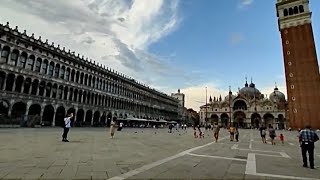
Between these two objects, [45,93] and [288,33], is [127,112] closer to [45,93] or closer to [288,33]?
[45,93]

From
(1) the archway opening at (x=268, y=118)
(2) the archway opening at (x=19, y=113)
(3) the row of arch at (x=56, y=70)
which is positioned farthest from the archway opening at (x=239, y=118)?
(2) the archway opening at (x=19, y=113)

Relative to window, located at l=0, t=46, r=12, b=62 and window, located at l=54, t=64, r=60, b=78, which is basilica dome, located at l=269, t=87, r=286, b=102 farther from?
window, located at l=0, t=46, r=12, b=62

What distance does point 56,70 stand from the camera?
135ft

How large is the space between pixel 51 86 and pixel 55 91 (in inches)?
50.5

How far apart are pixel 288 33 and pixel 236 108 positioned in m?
45.4

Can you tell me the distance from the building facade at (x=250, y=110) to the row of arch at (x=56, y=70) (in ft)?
146

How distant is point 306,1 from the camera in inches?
2405

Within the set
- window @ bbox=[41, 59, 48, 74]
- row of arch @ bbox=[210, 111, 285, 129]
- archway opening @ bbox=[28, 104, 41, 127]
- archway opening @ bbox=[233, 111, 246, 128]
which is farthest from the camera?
archway opening @ bbox=[233, 111, 246, 128]

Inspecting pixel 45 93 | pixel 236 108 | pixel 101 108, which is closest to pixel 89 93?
pixel 101 108

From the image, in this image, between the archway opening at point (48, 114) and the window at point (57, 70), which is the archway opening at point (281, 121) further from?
the archway opening at point (48, 114)

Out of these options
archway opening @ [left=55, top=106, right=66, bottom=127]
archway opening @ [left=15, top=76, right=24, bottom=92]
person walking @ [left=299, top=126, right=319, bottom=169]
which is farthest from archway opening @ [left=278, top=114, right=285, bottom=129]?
person walking @ [left=299, top=126, right=319, bottom=169]

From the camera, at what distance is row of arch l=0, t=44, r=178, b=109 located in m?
33.1

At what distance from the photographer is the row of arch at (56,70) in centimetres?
3313

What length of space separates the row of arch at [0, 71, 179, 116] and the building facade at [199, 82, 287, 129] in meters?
44.6
